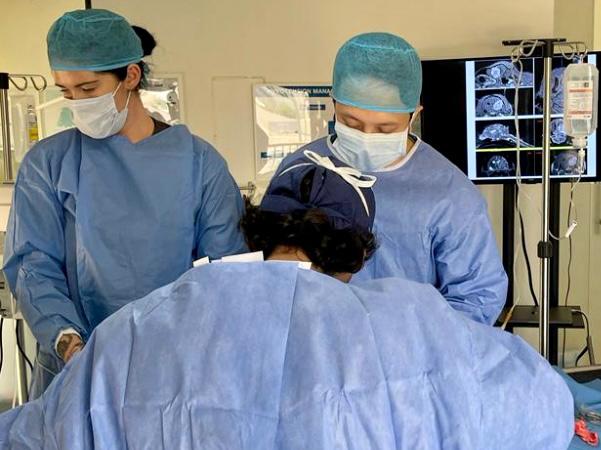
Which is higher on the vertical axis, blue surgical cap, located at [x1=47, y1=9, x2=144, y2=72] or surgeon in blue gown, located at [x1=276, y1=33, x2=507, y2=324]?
blue surgical cap, located at [x1=47, y1=9, x2=144, y2=72]

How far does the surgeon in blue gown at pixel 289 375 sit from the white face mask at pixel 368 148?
27.7 inches

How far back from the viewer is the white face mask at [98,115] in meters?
1.48

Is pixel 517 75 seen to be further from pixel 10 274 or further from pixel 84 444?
pixel 84 444

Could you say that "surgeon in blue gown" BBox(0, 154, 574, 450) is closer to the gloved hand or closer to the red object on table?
the gloved hand

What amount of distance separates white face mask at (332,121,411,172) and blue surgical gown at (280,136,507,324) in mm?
33

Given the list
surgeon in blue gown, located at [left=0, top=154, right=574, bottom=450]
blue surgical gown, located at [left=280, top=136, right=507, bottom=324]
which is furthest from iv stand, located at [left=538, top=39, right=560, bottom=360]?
surgeon in blue gown, located at [left=0, top=154, right=574, bottom=450]

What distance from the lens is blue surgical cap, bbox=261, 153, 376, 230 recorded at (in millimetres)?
932

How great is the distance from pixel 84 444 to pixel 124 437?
4 cm

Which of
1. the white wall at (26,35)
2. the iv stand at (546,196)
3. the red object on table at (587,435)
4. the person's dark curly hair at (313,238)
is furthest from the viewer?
the white wall at (26,35)

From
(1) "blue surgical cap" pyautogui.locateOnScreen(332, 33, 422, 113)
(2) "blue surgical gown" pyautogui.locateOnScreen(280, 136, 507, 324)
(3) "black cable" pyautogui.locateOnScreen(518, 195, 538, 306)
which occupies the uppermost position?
(1) "blue surgical cap" pyautogui.locateOnScreen(332, 33, 422, 113)

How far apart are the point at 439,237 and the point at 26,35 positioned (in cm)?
204

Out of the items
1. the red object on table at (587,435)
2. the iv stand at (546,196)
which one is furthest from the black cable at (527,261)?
the red object on table at (587,435)

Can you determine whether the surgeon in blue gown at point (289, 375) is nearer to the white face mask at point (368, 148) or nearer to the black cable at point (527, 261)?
the white face mask at point (368, 148)

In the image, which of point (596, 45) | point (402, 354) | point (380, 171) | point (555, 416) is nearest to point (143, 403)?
point (402, 354)
